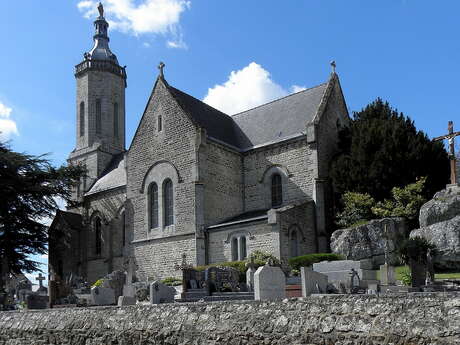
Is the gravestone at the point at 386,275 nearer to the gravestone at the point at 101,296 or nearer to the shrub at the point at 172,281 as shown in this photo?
the gravestone at the point at 101,296

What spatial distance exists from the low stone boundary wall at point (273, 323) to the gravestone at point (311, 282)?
627 cm

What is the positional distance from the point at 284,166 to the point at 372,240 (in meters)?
8.19

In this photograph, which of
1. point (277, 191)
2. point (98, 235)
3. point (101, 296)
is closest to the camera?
point (101, 296)

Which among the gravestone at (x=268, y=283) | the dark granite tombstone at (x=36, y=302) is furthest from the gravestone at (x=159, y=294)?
the gravestone at (x=268, y=283)

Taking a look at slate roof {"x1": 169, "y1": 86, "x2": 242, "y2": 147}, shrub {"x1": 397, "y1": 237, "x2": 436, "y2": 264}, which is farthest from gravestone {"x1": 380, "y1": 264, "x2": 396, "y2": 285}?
slate roof {"x1": 169, "y1": 86, "x2": 242, "y2": 147}

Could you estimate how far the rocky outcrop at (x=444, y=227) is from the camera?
923 inches

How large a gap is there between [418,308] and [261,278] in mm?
6951

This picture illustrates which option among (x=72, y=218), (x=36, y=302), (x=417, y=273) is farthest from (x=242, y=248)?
(x=72, y=218)

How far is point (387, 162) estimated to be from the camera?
103ft

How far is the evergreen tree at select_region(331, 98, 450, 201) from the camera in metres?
31.1

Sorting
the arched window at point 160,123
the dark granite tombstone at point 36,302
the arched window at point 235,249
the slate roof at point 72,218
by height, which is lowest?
the dark granite tombstone at point 36,302

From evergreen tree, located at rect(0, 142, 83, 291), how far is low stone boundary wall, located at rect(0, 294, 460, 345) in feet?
93.7

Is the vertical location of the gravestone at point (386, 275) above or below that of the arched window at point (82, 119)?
below

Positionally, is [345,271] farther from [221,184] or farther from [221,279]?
[221,184]
